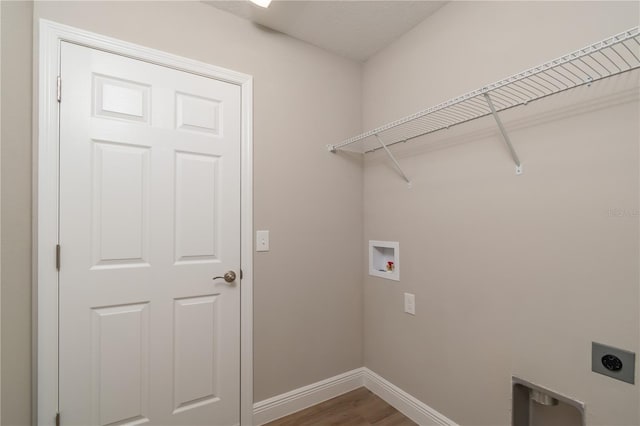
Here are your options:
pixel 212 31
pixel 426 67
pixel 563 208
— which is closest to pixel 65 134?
pixel 212 31

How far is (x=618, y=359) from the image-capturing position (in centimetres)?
110

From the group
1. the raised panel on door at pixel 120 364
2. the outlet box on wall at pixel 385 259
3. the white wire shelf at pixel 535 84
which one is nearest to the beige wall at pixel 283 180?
the outlet box on wall at pixel 385 259

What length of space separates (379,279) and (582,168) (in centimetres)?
132

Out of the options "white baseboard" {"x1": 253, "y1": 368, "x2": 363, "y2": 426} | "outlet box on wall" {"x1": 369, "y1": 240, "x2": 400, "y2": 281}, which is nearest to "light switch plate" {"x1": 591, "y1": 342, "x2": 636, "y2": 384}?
"outlet box on wall" {"x1": 369, "y1": 240, "x2": 400, "y2": 281}

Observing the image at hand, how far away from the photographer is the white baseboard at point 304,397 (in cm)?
184

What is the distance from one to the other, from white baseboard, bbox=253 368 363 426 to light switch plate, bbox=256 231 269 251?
95 cm

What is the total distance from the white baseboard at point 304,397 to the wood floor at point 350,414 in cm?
3

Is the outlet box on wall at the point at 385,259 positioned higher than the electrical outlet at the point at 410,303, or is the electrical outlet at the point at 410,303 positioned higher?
the outlet box on wall at the point at 385,259

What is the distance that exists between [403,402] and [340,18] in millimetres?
2456

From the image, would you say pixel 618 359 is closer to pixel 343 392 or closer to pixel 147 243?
pixel 343 392

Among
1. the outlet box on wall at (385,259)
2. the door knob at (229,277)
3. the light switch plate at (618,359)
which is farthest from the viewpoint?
the outlet box on wall at (385,259)

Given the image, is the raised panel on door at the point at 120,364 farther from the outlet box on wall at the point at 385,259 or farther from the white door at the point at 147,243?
the outlet box on wall at the point at 385,259

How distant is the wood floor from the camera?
6.04ft

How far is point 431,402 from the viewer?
1.77m
